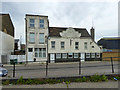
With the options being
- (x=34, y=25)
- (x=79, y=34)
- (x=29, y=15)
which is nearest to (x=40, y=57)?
(x=34, y=25)

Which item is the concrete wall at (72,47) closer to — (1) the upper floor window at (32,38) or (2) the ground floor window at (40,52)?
(2) the ground floor window at (40,52)

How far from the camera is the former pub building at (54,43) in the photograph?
1738 cm

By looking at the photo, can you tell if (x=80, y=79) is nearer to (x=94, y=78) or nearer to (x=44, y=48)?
(x=94, y=78)

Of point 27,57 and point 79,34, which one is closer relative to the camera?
point 27,57

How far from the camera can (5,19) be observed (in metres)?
23.4

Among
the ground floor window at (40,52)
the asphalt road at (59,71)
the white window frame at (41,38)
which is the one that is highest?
the white window frame at (41,38)

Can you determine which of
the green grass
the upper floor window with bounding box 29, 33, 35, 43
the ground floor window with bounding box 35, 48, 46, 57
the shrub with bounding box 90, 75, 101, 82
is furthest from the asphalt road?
the upper floor window with bounding box 29, 33, 35, 43

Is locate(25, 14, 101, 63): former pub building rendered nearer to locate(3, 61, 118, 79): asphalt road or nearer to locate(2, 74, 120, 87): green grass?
locate(3, 61, 118, 79): asphalt road

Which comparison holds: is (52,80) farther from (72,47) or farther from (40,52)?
(72,47)

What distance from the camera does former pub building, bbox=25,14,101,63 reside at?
17.4m

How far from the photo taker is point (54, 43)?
18.3 meters

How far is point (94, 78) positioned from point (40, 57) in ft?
46.2

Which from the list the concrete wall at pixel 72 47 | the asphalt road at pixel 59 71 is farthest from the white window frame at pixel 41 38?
the asphalt road at pixel 59 71

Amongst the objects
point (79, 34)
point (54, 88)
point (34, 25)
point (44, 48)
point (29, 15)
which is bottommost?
point (54, 88)
